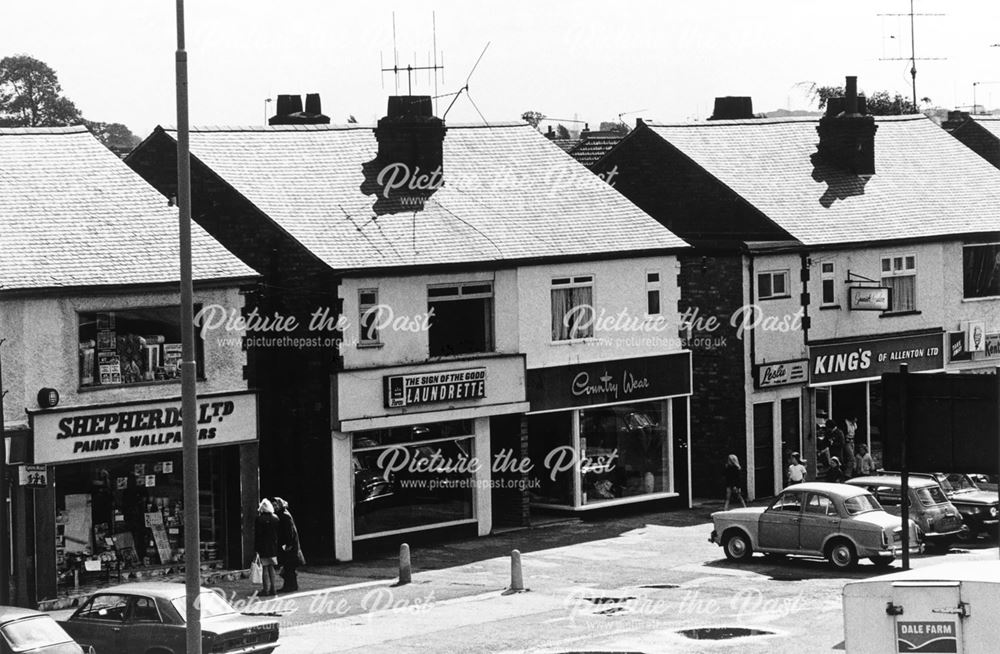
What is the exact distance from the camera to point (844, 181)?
47875 millimetres

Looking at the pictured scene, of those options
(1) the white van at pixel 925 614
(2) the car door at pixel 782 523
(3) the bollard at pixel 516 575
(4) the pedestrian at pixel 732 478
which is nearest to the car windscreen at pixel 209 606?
(3) the bollard at pixel 516 575

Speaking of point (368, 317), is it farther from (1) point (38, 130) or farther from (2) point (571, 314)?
(1) point (38, 130)

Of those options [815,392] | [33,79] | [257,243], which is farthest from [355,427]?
[33,79]

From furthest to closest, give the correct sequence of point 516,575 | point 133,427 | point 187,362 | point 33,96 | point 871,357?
point 33,96, point 871,357, point 516,575, point 133,427, point 187,362

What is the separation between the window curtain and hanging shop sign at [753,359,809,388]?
19.8 ft

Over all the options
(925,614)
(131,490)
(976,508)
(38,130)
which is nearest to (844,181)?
(976,508)

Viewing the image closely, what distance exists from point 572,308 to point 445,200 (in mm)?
3858

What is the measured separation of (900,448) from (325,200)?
55.0ft

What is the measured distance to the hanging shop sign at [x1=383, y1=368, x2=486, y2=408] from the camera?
34469 mm

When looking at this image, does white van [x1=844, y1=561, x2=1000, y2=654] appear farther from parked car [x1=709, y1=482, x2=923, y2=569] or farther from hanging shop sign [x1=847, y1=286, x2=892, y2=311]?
hanging shop sign [x1=847, y1=286, x2=892, y2=311]

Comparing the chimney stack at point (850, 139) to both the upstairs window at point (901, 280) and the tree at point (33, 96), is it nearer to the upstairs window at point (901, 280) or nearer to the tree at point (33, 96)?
the upstairs window at point (901, 280)

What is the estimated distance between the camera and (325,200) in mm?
36750

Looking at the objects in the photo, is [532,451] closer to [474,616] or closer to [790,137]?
[474,616]

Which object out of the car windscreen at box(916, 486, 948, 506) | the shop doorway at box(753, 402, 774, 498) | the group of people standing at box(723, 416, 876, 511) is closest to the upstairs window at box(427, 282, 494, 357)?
the shop doorway at box(753, 402, 774, 498)
